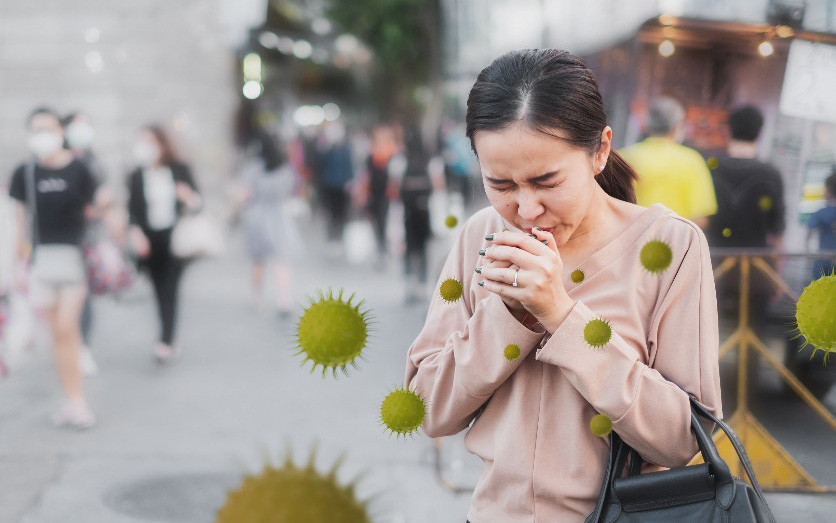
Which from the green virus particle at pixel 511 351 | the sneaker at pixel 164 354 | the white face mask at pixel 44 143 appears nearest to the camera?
the green virus particle at pixel 511 351

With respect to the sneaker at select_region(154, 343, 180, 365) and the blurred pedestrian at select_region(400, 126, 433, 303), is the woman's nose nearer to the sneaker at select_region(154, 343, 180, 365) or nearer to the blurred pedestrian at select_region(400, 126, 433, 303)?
the sneaker at select_region(154, 343, 180, 365)

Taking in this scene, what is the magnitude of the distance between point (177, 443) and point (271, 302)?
550 centimetres

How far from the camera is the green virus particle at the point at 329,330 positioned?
3.54ft

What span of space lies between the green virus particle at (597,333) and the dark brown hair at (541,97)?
1.02 feet

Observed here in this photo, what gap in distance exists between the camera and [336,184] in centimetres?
1603

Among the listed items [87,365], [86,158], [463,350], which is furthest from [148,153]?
[463,350]

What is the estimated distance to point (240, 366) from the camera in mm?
8336

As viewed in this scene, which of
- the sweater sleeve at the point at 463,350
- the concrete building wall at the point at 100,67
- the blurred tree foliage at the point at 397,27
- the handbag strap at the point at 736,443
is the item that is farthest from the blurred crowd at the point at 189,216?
the blurred tree foliage at the point at 397,27

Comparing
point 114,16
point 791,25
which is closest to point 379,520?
point 791,25

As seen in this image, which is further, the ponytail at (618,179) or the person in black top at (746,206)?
→ the person in black top at (746,206)

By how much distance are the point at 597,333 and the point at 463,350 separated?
273 mm

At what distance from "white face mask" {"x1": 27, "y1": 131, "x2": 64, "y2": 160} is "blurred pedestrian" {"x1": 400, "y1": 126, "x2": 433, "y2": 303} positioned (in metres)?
5.10

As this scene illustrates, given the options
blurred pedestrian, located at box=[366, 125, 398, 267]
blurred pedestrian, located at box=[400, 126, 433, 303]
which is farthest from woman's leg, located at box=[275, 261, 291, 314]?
blurred pedestrian, located at box=[366, 125, 398, 267]

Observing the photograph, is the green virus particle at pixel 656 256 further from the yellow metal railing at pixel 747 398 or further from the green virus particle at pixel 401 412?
the yellow metal railing at pixel 747 398
